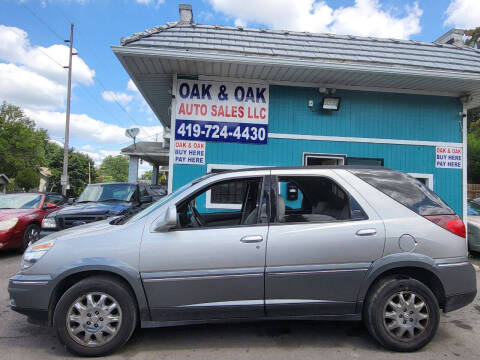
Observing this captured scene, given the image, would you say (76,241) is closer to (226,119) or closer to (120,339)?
(120,339)

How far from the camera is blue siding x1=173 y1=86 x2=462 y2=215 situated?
748 centimetres

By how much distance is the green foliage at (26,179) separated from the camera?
1495 inches

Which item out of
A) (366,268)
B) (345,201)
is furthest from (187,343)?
(345,201)

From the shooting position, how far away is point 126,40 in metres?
6.32

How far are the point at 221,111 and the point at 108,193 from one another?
3217mm

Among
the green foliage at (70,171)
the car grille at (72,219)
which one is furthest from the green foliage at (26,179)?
the car grille at (72,219)

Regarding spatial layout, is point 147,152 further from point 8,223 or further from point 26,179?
point 26,179

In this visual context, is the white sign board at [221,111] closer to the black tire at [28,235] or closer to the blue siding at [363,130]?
the blue siding at [363,130]

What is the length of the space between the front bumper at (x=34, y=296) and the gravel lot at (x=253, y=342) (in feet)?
1.38

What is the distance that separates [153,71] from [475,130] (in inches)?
1374

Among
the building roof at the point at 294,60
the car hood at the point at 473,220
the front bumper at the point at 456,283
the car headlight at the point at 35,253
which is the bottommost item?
the front bumper at the point at 456,283

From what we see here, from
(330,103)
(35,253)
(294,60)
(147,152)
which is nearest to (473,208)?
(330,103)

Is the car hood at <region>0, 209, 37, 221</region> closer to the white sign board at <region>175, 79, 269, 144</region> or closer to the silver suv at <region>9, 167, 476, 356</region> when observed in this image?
the white sign board at <region>175, 79, 269, 144</region>

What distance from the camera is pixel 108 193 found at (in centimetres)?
766
